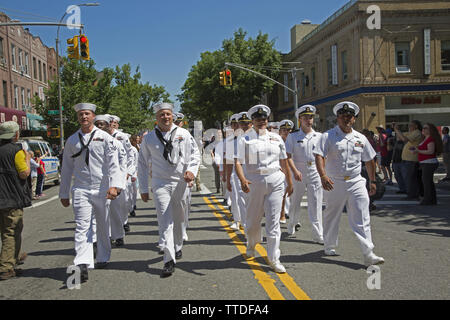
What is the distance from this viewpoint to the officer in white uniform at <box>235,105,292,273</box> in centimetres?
573

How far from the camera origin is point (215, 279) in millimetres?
5371

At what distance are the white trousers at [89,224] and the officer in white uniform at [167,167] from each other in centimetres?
58

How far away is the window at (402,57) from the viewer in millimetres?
30766

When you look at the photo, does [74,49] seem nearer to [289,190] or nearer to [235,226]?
[235,226]

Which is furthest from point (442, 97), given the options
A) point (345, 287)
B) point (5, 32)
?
point (5, 32)

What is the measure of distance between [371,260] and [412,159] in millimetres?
7100

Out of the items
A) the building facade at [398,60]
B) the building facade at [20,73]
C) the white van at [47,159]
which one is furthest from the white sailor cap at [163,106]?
the building facade at [20,73]

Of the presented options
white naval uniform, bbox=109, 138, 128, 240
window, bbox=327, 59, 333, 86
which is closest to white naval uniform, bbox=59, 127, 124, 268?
white naval uniform, bbox=109, 138, 128, 240

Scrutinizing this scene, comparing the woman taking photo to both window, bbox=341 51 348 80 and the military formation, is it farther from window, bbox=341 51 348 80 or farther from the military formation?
window, bbox=341 51 348 80

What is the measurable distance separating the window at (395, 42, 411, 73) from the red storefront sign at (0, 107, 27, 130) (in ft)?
87.7

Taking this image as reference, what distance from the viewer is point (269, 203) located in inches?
228

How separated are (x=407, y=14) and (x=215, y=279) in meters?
30.0

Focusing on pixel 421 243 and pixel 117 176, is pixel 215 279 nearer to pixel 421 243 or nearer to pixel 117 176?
pixel 117 176

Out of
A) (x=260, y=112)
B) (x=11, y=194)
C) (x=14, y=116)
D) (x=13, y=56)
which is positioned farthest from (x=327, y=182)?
(x=13, y=56)
